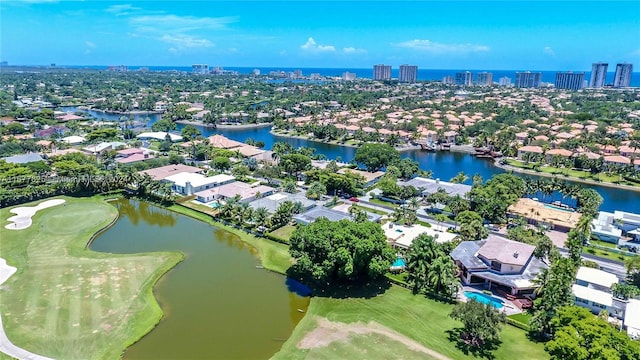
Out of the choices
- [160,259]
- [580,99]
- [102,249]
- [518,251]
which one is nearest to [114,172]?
[102,249]

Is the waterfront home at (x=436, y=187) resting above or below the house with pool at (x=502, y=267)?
above

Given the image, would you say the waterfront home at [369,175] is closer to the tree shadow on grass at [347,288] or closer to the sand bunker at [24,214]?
the tree shadow on grass at [347,288]

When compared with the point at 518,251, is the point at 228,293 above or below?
below

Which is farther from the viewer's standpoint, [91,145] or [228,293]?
[91,145]

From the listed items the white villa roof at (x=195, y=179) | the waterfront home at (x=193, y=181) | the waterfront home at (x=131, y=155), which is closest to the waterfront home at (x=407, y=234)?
the waterfront home at (x=193, y=181)

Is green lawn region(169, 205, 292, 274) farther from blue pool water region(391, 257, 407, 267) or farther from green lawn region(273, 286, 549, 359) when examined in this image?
blue pool water region(391, 257, 407, 267)

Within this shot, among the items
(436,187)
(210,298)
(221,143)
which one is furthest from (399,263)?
(221,143)

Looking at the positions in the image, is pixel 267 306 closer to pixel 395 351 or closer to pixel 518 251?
pixel 395 351
